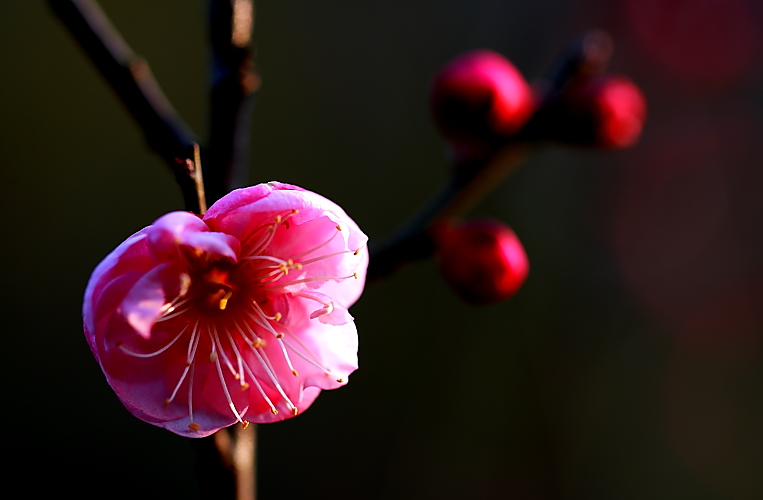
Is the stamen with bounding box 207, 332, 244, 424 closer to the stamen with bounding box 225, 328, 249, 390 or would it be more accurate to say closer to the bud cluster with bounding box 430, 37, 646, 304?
the stamen with bounding box 225, 328, 249, 390

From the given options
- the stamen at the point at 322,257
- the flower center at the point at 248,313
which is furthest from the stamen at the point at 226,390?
the stamen at the point at 322,257

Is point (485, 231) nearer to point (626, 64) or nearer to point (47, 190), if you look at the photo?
point (47, 190)

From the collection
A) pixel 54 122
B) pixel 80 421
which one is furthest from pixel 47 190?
pixel 80 421

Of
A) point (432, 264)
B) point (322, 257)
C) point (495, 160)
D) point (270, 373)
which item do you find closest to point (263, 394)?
point (270, 373)

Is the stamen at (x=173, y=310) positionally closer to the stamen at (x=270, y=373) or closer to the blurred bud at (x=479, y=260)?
the stamen at (x=270, y=373)

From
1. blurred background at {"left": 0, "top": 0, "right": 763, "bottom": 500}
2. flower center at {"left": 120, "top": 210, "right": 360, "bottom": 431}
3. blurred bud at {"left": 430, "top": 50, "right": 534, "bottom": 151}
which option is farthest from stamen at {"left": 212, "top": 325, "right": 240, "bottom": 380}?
blurred background at {"left": 0, "top": 0, "right": 763, "bottom": 500}

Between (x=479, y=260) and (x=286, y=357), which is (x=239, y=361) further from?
(x=479, y=260)
